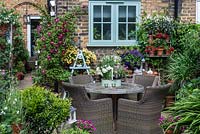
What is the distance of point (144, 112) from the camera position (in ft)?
18.8

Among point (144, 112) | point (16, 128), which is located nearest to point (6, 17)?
point (144, 112)

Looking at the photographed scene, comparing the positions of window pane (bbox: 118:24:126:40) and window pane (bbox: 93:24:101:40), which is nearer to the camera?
window pane (bbox: 93:24:101:40)

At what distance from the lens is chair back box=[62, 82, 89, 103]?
583 centimetres

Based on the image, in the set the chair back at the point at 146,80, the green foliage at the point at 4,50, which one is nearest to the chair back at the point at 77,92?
the chair back at the point at 146,80

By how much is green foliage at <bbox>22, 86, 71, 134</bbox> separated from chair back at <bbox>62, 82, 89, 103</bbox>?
100cm

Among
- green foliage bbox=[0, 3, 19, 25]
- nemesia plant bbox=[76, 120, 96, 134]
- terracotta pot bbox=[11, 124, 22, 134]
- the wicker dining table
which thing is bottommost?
nemesia plant bbox=[76, 120, 96, 134]

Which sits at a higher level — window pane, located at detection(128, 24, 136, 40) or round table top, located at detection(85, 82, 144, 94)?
window pane, located at detection(128, 24, 136, 40)

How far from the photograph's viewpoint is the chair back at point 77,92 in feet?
19.1

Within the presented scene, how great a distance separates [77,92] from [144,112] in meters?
1.10

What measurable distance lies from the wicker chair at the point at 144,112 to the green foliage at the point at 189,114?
66 centimetres

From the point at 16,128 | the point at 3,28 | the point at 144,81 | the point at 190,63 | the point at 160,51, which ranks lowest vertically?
the point at 16,128

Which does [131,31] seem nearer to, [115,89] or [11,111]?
[115,89]

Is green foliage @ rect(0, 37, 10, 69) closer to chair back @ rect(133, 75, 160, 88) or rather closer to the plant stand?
the plant stand

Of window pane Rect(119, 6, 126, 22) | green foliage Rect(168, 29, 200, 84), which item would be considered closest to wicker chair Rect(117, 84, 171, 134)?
green foliage Rect(168, 29, 200, 84)
